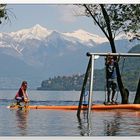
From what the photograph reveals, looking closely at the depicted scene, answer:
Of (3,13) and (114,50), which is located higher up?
(3,13)

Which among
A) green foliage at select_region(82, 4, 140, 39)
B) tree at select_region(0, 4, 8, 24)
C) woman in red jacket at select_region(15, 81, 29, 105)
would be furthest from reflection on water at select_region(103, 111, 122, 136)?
green foliage at select_region(82, 4, 140, 39)

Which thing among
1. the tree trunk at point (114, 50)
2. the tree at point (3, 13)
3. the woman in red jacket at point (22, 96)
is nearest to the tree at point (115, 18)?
the tree trunk at point (114, 50)

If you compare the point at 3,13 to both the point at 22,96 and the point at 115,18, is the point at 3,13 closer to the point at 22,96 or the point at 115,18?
the point at 22,96

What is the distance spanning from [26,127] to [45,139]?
10.2ft

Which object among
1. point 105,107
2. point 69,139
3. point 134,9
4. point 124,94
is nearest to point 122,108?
point 105,107

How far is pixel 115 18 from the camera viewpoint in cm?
2788

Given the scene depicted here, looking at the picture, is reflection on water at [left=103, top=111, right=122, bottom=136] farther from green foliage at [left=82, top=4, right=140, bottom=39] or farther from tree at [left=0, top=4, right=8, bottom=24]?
green foliage at [left=82, top=4, right=140, bottom=39]

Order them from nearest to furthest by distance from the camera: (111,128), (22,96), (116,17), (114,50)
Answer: (111,128) < (22,96) < (114,50) < (116,17)

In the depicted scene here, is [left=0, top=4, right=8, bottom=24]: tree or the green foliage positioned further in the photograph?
the green foliage

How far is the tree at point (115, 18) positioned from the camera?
88.8 feet

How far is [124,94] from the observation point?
2650 cm

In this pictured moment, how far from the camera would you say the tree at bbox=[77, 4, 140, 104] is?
88.8ft

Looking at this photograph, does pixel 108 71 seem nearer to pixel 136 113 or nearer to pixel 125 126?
pixel 136 113

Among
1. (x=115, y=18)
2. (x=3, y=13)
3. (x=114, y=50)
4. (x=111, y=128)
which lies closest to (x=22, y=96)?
(x=114, y=50)
